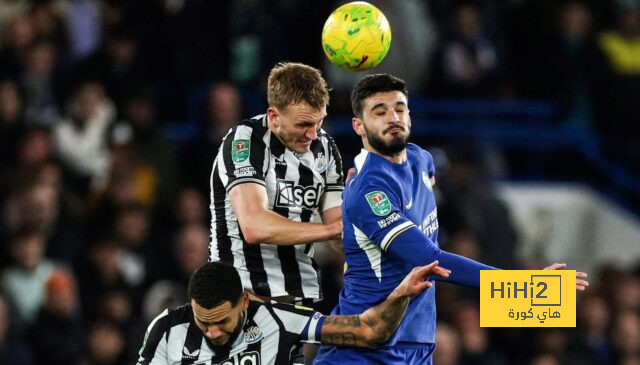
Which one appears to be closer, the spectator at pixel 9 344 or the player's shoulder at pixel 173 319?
the player's shoulder at pixel 173 319

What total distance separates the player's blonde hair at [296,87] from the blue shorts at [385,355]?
3.92 feet

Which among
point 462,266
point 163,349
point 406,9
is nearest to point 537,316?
point 462,266

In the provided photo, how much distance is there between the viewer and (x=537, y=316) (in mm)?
6945

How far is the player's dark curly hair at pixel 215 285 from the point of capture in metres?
7.10

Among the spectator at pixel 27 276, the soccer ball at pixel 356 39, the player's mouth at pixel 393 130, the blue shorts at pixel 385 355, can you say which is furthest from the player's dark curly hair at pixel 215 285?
the spectator at pixel 27 276

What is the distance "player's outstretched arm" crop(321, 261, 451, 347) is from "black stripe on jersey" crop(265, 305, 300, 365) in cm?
17

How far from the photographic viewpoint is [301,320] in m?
7.46

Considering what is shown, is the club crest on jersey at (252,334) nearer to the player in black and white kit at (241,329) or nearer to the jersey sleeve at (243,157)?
the player in black and white kit at (241,329)

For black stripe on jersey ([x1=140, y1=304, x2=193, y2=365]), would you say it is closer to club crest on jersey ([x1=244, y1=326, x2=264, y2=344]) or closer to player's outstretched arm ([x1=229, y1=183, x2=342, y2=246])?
club crest on jersey ([x1=244, y1=326, x2=264, y2=344])

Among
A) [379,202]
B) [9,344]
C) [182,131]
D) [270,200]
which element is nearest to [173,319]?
[270,200]

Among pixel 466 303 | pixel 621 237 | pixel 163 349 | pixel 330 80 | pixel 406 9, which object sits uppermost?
pixel 406 9

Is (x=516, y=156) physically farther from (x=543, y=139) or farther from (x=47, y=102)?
(x=47, y=102)

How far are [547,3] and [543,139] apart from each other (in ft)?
5.18

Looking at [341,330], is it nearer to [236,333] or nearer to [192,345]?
[236,333]
